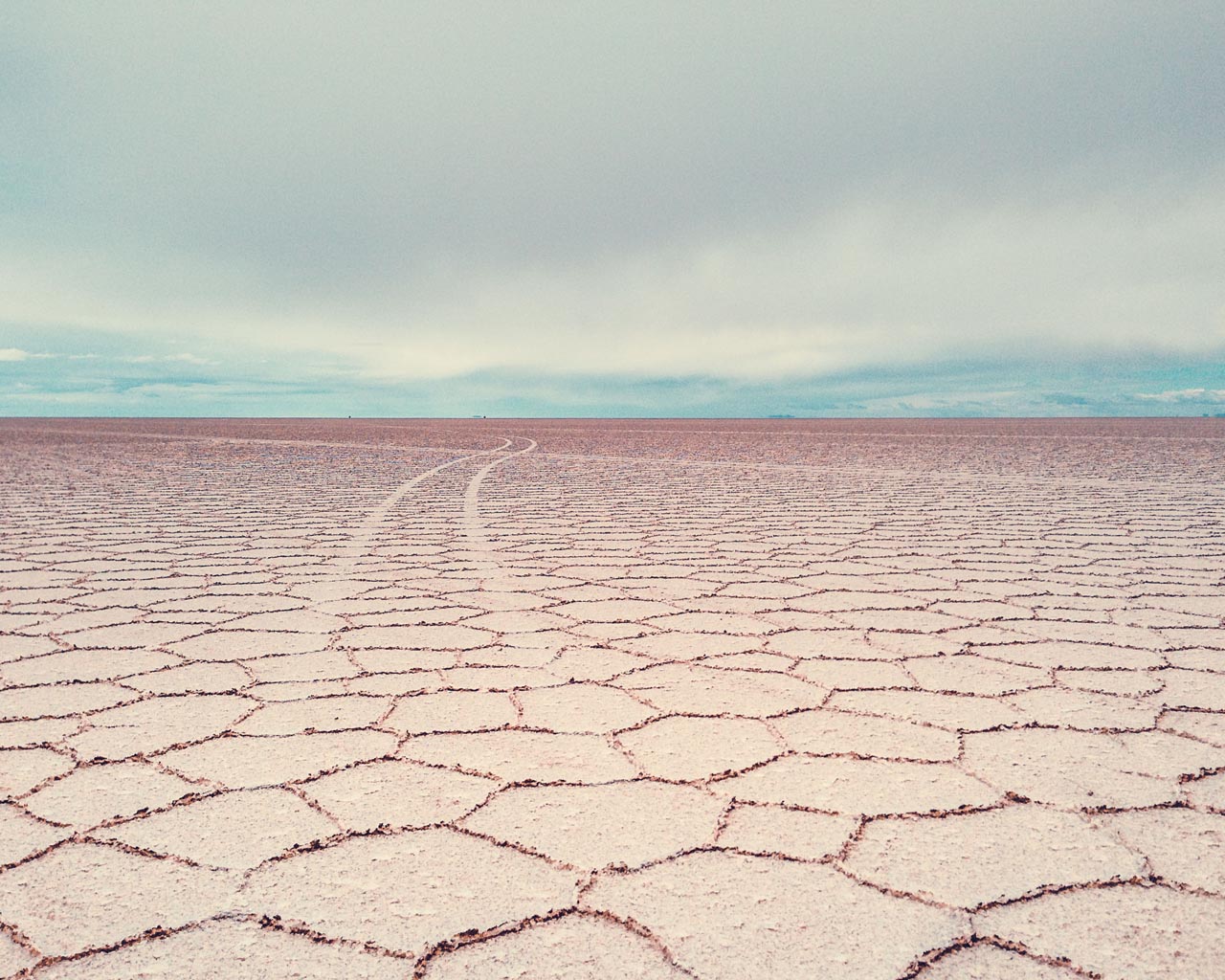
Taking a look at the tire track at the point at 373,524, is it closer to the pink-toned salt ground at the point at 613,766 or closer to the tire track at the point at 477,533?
the tire track at the point at 477,533

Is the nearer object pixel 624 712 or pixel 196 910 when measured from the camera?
pixel 196 910

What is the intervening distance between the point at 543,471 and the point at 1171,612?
23.0 ft

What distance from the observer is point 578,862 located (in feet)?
4.05

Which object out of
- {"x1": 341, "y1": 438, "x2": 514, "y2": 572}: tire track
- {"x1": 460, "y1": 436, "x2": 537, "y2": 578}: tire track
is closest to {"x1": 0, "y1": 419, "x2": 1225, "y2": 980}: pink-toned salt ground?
{"x1": 460, "y1": 436, "x2": 537, "y2": 578}: tire track

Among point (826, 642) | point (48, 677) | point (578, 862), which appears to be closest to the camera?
point (578, 862)

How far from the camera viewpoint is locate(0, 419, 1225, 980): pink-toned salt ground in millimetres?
1072

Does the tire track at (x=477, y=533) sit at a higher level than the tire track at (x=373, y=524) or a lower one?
lower

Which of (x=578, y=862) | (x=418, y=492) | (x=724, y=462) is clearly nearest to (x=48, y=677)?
(x=578, y=862)

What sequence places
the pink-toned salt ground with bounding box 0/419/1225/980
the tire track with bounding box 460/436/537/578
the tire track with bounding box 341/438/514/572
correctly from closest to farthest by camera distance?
the pink-toned salt ground with bounding box 0/419/1225/980
the tire track with bounding box 460/436/537/578
the tire track with bounding box 341/438/514/572

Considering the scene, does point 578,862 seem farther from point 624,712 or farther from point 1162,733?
point 1162,733

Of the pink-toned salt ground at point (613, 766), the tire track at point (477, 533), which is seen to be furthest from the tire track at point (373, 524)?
the pink-toned salt ground at point (613, 766)

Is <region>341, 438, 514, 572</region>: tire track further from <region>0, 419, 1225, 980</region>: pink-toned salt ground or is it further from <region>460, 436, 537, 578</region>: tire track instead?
<region>0, 419, 1225, 980</region>: pink-toned salt ground

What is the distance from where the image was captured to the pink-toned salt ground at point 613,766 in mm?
1072

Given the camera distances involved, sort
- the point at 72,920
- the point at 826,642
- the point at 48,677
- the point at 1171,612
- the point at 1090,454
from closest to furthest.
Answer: the point at 72,920 < the point at 48,677 < the point at 826,642 < the point at 1171,612 < the point at 1090,454
